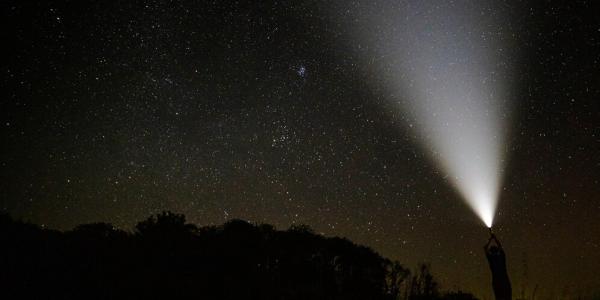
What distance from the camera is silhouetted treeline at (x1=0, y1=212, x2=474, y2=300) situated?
38.0ft

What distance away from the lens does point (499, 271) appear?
9.23 m

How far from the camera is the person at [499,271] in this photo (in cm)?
917

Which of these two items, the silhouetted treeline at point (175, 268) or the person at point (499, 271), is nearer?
the person at point (499, 271)

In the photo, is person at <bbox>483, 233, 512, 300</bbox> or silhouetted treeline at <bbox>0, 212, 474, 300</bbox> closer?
person at <bbox>483, 233, 512, 300</bbox>

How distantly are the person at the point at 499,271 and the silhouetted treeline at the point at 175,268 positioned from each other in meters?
5.84

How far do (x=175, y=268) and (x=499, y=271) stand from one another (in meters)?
9.96

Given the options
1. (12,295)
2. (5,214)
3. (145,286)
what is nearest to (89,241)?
(5,214)

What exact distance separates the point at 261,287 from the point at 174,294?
3.14 m

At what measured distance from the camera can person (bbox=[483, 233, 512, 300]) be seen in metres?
9.17

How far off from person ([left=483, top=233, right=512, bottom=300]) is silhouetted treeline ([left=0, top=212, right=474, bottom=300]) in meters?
5.84

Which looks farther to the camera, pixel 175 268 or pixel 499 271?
pixel 175 268

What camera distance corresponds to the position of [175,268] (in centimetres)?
1509

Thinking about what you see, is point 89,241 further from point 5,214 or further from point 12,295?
point 12,295

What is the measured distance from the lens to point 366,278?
26031 millimetres
